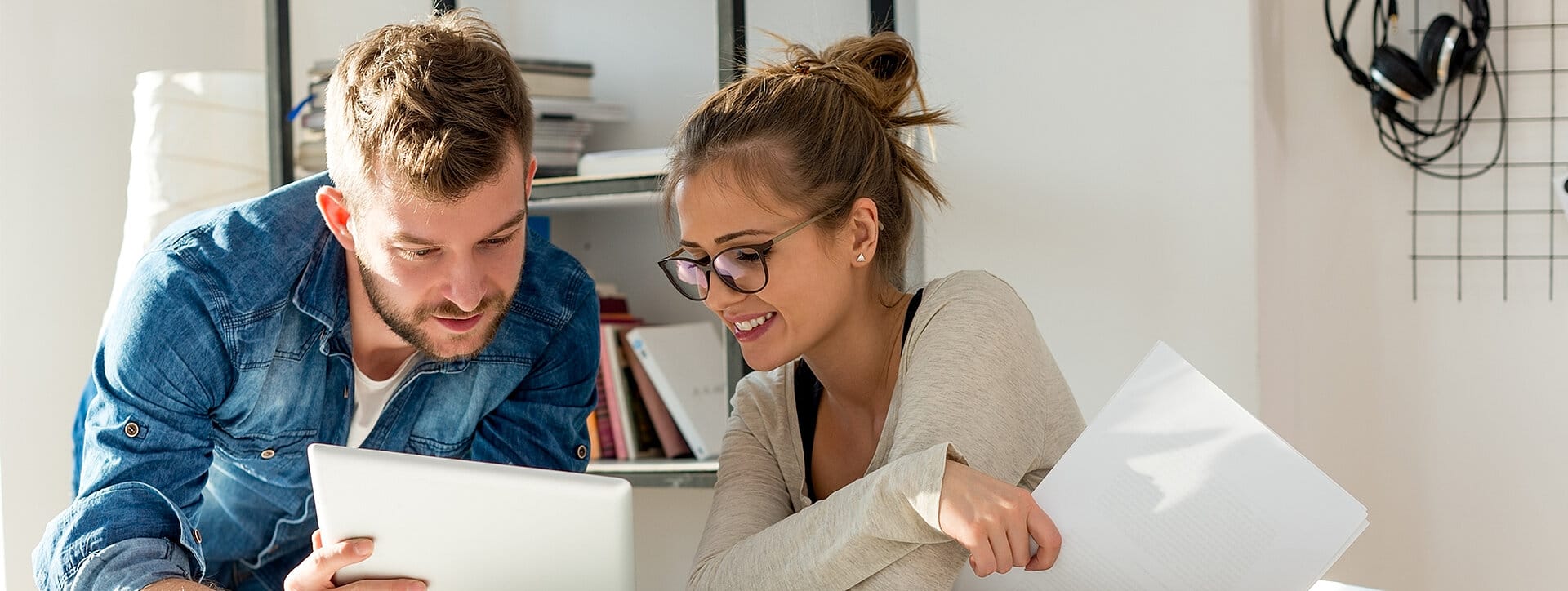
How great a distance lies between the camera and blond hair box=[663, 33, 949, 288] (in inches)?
46.7

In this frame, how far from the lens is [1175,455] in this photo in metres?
0.83

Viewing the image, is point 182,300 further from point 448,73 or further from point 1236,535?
point 1236,535

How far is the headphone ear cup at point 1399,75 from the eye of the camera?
1.65 m

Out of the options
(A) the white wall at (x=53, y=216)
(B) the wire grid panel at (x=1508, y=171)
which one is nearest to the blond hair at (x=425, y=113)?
(A) the white wall at (x=53, y=216)

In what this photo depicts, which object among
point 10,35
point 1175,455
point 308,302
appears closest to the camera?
point 1175,455

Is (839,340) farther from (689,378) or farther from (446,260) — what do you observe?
(689,378)

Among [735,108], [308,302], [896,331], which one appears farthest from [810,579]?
[308,302]

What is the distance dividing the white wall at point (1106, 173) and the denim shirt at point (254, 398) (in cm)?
60

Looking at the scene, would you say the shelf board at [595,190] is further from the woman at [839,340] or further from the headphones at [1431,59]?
the headphones at [1431,59]

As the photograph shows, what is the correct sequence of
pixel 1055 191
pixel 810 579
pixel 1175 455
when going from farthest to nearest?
1. pixel 1055 191
2. pixel 810 579
3. pixel 1175 455

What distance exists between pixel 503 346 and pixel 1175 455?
2.74 feet

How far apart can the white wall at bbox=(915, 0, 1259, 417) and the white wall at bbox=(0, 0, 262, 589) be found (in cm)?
144

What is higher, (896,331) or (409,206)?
(409,206)

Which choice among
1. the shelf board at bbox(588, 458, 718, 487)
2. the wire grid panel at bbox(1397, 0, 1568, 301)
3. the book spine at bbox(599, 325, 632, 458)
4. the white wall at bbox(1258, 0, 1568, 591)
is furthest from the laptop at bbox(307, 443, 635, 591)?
the wire grid panel at bbox(1397, 0, 1568, 301)
